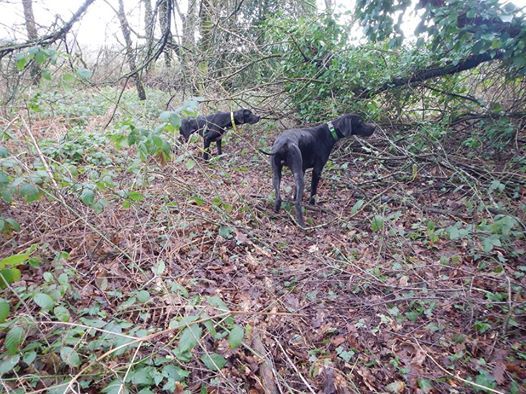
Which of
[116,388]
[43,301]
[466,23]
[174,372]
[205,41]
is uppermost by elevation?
[205,41]

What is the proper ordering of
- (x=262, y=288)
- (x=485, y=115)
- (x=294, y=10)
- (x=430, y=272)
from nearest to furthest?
(x=262, y=288) → (x=430, y=272) → (x=485, y=115) → (x=294, y=10)

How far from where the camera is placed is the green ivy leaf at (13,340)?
1.70 meters

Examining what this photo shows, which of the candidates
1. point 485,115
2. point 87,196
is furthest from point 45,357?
point 485,115

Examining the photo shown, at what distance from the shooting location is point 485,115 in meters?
6.26

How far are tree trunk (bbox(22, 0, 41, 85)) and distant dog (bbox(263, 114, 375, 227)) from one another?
2840 mm

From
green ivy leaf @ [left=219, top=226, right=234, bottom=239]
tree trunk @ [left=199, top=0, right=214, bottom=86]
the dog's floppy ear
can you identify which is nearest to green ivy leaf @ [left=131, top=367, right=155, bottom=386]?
green ivy leaf @ [left=219, top=226, right=234, bottom=239]

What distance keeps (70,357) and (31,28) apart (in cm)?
329

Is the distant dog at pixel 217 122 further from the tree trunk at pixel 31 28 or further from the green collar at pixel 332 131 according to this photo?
the tree trunk at pixel 31 28

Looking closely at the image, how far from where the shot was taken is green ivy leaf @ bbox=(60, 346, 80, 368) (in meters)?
1.82

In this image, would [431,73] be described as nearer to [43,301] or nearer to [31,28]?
[31,28]

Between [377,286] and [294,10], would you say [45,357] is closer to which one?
[377,286]

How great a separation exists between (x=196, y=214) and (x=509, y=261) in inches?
140

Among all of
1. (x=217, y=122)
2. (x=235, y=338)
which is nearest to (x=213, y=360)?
(x=235, y=338)

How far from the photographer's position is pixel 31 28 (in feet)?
11.2
